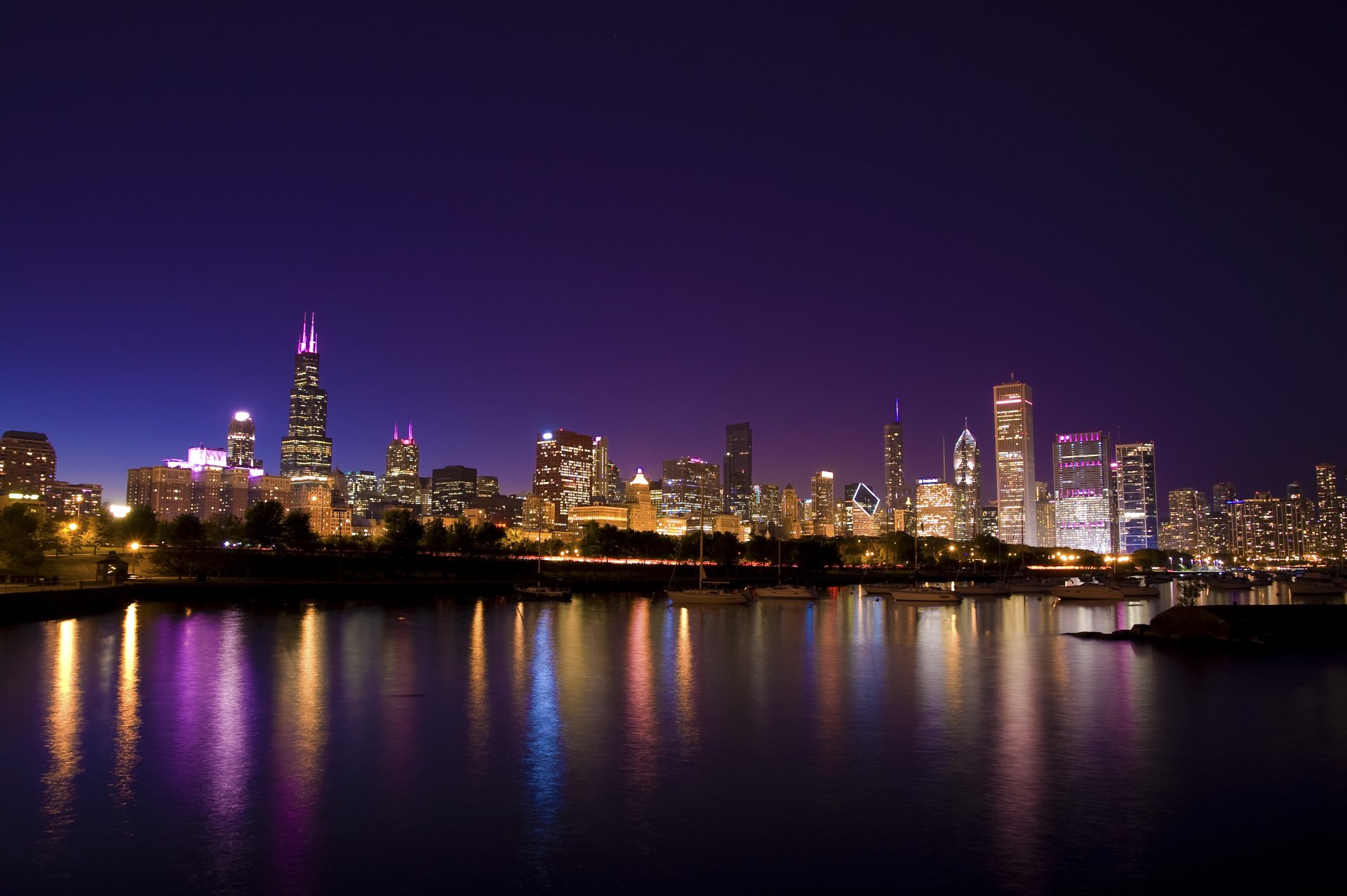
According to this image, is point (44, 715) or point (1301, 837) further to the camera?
point (44, 715)

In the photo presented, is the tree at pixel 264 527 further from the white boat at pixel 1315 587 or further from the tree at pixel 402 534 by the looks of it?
the white boat at pixel 1315 587

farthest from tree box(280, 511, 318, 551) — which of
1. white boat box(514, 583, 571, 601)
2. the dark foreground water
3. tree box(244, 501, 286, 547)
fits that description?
the dark foreground water

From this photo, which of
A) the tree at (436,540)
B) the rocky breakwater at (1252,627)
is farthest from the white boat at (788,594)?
the tree at (436,540)

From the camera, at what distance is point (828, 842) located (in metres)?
17.5

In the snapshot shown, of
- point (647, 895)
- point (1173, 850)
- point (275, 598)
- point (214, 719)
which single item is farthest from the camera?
point (275, 598)

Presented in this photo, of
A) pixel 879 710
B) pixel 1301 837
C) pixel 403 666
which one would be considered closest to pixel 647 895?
pixel 1301 837

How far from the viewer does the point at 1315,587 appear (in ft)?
438

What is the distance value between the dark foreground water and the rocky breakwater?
194 inches

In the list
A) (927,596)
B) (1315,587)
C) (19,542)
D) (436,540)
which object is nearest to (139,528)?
(436,540)

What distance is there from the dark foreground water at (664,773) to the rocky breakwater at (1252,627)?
4932 millimetres

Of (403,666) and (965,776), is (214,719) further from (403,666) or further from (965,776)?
(965,776)

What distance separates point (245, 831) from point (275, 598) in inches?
3311

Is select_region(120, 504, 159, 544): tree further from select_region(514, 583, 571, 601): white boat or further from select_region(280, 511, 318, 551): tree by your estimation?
select_region(514, 583, 571, 601): white boat

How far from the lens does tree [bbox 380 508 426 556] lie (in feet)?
478
